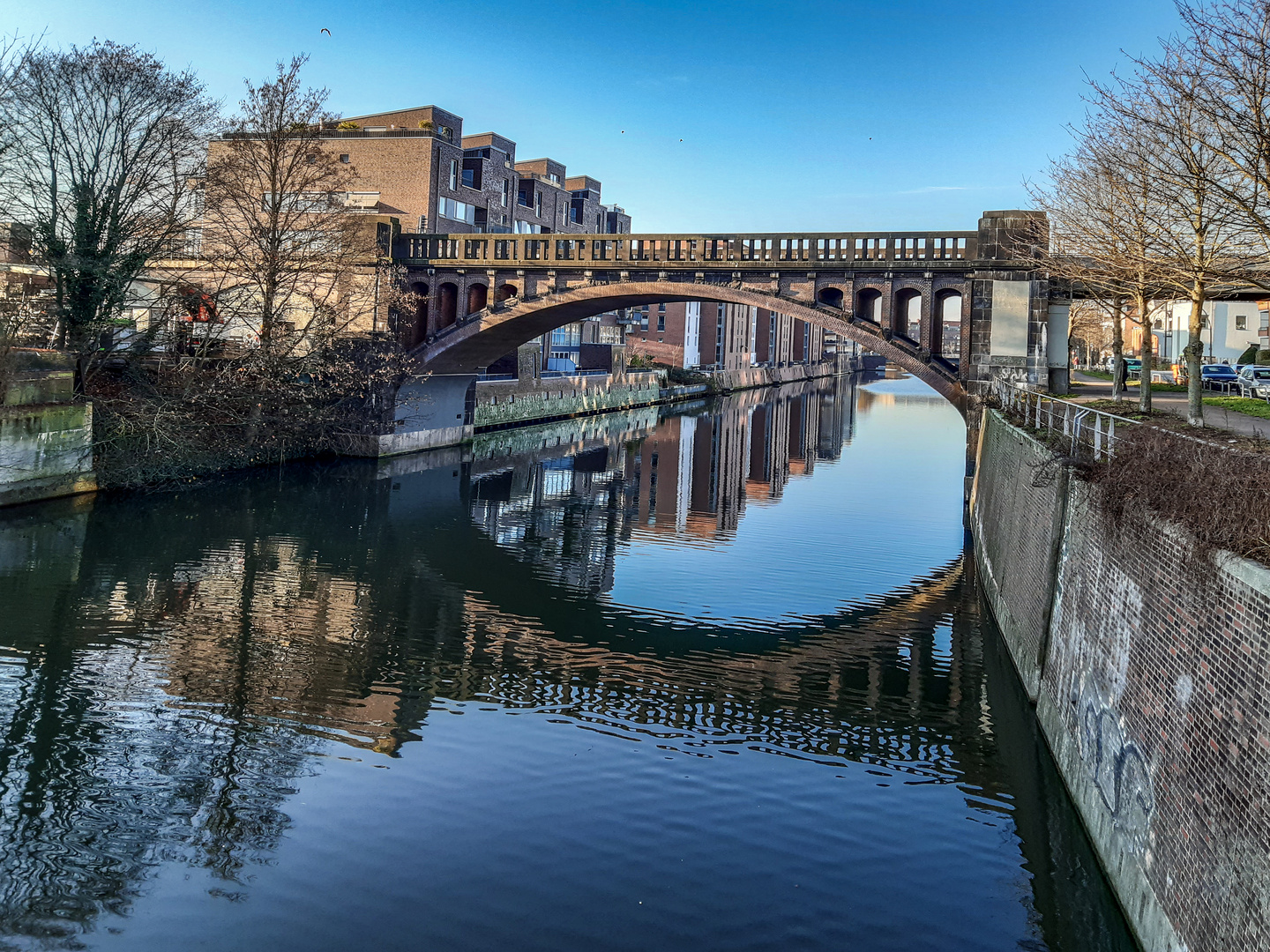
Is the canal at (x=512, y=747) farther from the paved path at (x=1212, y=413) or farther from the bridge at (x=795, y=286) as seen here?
the bridge at (x=795, y=286)

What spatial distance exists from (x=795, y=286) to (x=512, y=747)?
2505cm

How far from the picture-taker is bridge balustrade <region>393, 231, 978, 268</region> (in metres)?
33.2

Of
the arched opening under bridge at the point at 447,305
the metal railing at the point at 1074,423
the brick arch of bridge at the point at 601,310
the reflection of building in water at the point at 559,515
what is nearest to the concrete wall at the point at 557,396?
the brick arch of bridge at the point at 601,310

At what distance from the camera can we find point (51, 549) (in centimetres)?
2327

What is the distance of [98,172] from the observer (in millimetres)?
31391

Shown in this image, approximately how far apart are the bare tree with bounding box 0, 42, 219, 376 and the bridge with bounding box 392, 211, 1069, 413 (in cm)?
1107

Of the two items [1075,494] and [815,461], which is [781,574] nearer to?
[1075,494]

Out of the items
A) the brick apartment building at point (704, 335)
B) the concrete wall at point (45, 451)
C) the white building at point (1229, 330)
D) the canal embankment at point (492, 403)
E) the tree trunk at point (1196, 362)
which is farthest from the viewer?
the brick apartment building at point (704, 335)

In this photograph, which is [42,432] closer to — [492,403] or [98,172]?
[98,172]

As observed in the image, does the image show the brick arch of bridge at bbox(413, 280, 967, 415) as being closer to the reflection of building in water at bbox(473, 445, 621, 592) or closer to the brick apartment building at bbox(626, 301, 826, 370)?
the reflection of building in water at bbox(473, 445, 621, 592)

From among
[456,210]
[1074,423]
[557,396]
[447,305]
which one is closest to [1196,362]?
[1074,423]

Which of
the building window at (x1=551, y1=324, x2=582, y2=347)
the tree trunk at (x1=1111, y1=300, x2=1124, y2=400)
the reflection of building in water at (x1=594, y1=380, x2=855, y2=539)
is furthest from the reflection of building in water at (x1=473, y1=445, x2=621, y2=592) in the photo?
the building window at (x1=551, y1=324, x2=582, y2=347)

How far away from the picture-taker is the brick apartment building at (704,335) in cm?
9256

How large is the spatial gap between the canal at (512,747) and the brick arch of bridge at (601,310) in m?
7.93
